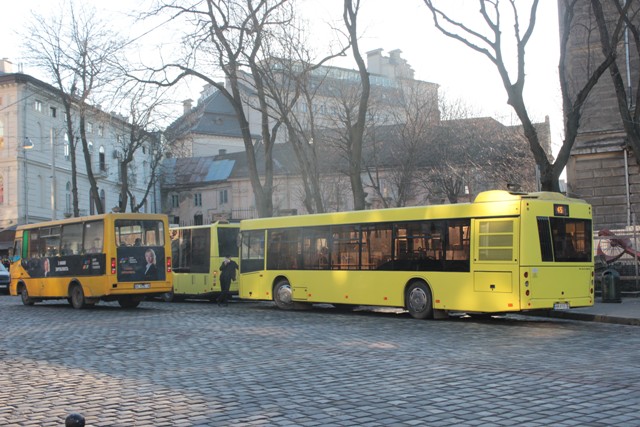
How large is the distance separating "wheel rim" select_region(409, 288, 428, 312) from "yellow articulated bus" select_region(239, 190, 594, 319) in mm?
25

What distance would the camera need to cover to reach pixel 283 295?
75.8 feet

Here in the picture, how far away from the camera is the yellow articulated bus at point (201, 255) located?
92.9 feet

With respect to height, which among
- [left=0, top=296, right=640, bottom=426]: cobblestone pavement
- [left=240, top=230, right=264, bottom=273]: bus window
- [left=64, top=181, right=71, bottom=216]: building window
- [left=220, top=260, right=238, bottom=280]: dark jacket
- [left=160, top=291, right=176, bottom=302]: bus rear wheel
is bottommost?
[left=160, top=291, right=176, bottom=302]: bus rear wheel

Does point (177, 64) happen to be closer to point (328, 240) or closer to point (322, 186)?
point (328, 240)

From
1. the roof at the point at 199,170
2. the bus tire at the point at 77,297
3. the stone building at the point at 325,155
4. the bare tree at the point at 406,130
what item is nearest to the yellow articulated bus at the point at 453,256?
the stone building at the point at 325,155

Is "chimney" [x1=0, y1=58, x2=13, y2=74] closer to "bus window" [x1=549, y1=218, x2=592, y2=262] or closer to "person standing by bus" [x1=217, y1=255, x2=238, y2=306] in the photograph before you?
"person standing by bus" [x1=217, y1=255, x2=238, y2=306]

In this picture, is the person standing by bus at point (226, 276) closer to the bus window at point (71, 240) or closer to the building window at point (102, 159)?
the bus window at point (71, 240)

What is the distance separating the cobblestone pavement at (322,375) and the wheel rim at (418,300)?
1769 millimetres

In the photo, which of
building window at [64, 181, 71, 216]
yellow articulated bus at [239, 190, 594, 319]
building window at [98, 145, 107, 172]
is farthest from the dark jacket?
building window at [98, 145, 107, 172]

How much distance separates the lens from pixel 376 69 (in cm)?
9656

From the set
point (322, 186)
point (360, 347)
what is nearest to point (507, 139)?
point (322, 186)

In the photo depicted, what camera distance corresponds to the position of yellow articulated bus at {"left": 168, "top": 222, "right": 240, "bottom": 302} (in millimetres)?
28312

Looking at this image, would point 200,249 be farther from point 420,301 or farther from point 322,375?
point 322,375

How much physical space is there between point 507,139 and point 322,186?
13473mm
